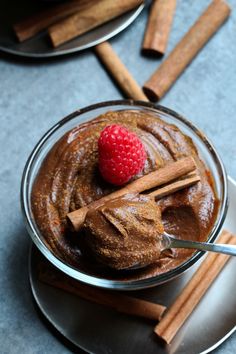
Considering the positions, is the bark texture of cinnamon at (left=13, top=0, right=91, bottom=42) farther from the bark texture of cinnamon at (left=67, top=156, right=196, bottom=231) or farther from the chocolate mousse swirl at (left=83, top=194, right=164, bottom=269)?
the chocolate mousse swirl at (left=83, top=194, right=164, bottom=269)

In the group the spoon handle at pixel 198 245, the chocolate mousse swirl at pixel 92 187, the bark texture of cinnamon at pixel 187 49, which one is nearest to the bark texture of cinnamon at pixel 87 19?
the bark texture of cinnamon at pixel 187 49

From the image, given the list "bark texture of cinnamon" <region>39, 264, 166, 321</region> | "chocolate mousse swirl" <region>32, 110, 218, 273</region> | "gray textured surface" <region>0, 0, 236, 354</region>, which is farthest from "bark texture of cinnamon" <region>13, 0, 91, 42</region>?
"bark texture of cinnamon" <region>39, 264, 166, 321</region>

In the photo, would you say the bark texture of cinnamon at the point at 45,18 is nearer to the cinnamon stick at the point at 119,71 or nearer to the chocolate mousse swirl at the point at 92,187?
the cinnamon stick at the point at 119,71

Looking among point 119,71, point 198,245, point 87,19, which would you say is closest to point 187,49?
point 119,71

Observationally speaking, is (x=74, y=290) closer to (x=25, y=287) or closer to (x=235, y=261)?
(x=25, y=287)

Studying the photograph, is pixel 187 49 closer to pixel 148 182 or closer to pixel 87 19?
pixel 87 19
